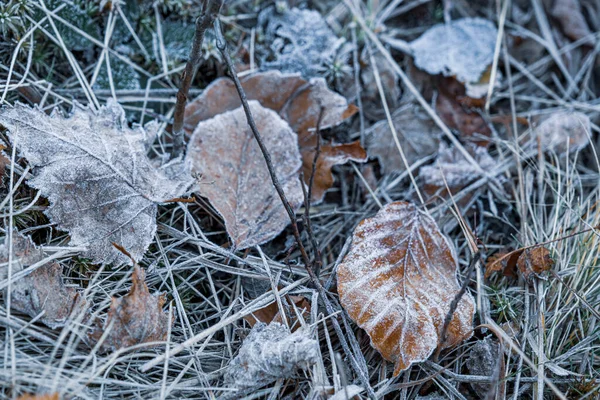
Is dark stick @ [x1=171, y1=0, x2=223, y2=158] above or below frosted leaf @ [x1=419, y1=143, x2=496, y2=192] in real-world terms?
above

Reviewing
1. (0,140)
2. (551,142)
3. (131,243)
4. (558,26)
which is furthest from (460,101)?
(0,140)

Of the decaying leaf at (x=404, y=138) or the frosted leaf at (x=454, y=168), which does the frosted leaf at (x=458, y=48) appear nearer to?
the decaying leaf at (x=404, y=138)

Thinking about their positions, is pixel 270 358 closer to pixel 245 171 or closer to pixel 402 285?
pixel 402 285

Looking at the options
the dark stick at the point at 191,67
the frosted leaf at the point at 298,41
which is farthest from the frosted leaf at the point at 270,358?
the frosted leaf at the point at 298,41

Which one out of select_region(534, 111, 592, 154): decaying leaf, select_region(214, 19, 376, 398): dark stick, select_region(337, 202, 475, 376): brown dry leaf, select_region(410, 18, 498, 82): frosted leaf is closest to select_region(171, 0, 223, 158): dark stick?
select_region(214, 19, 376, 398): dark stick

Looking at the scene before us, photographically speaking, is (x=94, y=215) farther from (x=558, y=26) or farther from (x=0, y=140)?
(x=558, y=26)

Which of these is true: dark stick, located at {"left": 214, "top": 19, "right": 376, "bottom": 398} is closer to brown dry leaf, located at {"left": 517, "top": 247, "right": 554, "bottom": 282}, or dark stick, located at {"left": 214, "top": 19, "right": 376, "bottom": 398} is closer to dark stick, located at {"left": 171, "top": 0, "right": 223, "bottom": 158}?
dark stick, located at {"left": 171, "top": 0, "right": 223, "bottom": 158}
